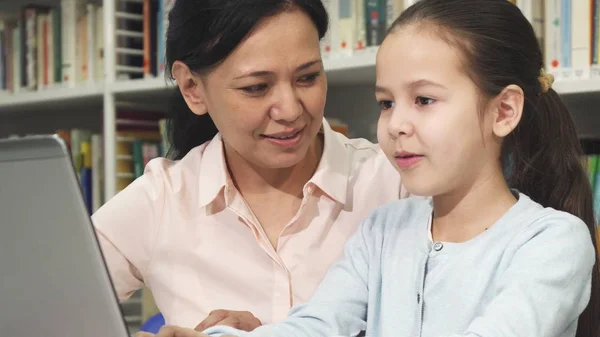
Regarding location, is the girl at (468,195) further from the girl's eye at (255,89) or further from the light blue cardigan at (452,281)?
the girl's eye at (255,89)

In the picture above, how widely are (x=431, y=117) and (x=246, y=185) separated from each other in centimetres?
51

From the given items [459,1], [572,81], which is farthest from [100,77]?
[459,1]

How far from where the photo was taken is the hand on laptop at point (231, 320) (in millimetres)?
1103

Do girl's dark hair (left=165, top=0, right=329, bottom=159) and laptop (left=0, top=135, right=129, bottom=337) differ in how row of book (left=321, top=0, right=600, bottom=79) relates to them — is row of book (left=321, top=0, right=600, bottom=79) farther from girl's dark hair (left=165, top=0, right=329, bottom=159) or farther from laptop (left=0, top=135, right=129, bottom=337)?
laptop (left=0, top=135, right=129, bottom=337)

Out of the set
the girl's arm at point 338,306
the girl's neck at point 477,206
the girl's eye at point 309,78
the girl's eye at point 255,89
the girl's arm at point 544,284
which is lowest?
the girl's arm at point 338,306

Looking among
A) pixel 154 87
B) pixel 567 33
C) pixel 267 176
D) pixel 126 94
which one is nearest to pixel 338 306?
pixel 267 176

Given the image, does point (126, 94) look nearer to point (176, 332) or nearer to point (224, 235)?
point (224, 235)

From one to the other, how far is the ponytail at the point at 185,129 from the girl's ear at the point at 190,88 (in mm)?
127

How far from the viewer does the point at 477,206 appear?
1.00 meters

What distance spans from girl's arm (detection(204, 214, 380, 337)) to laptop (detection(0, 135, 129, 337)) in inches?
15.1

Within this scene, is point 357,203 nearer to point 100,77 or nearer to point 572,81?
point 572,81

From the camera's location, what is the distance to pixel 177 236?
1.32 metres

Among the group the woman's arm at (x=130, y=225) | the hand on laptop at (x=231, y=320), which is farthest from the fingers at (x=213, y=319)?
the woman's arm at (x=130, y=225)

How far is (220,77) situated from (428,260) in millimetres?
473
